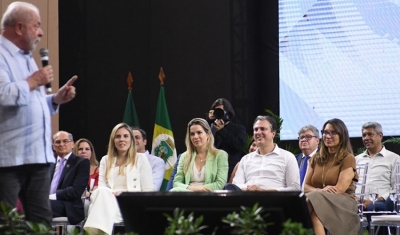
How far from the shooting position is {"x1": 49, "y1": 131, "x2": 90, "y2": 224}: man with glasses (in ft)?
18.9

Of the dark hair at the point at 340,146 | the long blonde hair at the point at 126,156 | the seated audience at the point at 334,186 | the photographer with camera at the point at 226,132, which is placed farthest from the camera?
the photographer with camera at the point at 226,132

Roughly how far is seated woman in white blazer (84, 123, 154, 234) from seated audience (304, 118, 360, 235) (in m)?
1.26

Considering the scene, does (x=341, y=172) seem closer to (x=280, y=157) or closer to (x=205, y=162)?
(x=280, y=157)

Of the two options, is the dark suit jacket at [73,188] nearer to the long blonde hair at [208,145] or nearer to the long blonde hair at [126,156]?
the long blonde hair at [126,156]

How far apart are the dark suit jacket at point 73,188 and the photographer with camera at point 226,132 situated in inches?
42.2

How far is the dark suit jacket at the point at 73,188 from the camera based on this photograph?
5.77m

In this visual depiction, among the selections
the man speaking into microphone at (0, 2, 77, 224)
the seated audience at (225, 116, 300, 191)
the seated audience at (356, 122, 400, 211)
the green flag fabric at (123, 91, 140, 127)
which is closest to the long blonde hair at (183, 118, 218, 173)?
the seated audience at (225, 116, 300, 191)

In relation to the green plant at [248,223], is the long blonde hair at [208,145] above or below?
above

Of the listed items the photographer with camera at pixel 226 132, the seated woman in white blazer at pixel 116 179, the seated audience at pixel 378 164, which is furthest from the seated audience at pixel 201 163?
the seated audience at pixel 378 164

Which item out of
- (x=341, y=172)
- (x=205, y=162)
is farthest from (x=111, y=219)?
(x=341, y=172)

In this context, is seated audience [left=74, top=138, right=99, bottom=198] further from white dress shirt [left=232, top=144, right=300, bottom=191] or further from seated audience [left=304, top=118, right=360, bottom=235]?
seated audience [left=304, top=118, right=360, bottom=235]

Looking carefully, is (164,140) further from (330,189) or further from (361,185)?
(330,189)

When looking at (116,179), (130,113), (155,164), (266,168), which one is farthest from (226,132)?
(130,113)

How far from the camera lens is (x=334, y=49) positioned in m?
8.00
